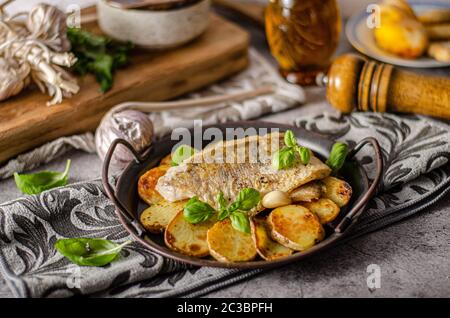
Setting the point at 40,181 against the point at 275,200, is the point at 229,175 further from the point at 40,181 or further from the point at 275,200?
the point at 40,181

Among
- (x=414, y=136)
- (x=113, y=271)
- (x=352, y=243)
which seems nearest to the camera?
(x=113, y=271)

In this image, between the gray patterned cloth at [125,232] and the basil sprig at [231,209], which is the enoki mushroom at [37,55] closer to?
the gray patterned cloth at [125,232]

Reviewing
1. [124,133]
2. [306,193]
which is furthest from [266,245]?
[124,133]

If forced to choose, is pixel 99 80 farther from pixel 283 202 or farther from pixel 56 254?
pixel 283 202

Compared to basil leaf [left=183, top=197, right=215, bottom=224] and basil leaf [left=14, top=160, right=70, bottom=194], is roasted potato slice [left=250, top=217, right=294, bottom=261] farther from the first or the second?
basil leaf [left=14, top=160, right=70, bottom=194]

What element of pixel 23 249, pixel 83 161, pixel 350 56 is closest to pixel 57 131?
pixel 83 161

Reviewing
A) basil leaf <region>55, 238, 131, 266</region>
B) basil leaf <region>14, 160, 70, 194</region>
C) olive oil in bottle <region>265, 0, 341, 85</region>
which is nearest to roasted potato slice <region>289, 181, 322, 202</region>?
basil leaf <region>55, 238, 131, 266</region>
